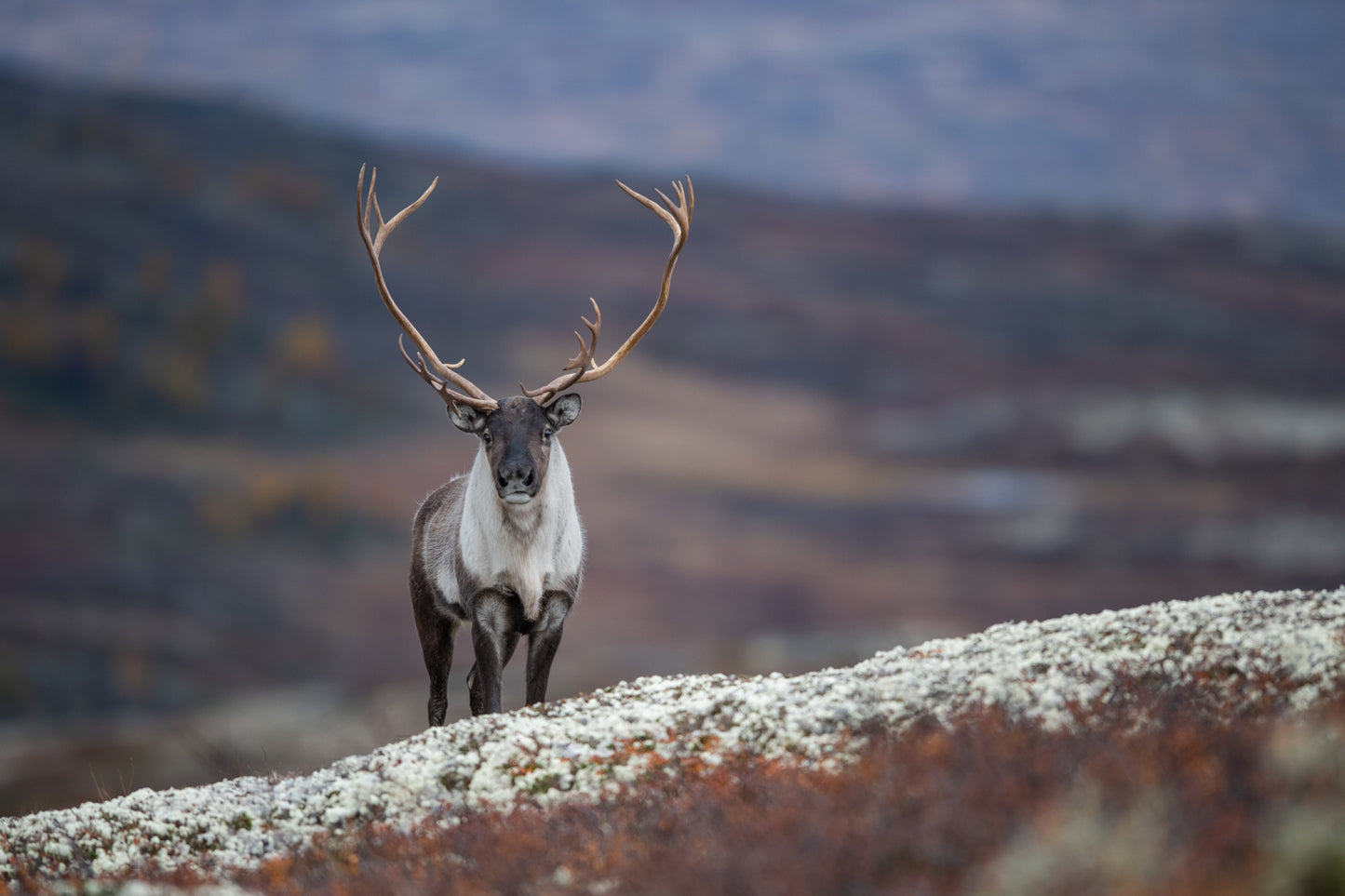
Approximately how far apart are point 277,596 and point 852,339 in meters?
40.7

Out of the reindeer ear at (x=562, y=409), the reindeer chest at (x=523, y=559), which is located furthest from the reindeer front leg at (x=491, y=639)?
the reindeer ear at (x=562, y=409)

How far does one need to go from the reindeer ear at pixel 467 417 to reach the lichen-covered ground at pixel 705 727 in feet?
8.23

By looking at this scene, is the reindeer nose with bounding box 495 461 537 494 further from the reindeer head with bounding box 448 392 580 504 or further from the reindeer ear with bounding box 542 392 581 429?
the reindeer ear with bounding box 542 392 581 429

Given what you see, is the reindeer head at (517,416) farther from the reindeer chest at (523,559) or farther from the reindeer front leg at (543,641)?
the reindeer front leg at (543,641)

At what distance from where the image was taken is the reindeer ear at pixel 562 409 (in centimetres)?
1147

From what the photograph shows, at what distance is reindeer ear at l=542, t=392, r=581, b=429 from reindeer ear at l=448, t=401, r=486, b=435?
0.55 meters

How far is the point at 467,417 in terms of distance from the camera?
11.3m

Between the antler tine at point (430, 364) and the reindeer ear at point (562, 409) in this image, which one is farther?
the reindeer ear at point (562, 409)

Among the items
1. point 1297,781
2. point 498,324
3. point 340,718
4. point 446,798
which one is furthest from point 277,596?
point 1297,781

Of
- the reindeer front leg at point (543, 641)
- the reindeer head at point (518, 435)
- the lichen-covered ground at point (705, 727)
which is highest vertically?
the reindeer head at point (518, 435)

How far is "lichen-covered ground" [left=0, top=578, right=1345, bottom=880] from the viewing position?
8.09m

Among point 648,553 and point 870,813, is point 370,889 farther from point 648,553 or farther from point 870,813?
point 648,553

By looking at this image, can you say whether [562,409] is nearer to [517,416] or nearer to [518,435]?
[517,416]

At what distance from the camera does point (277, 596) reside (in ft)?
220
